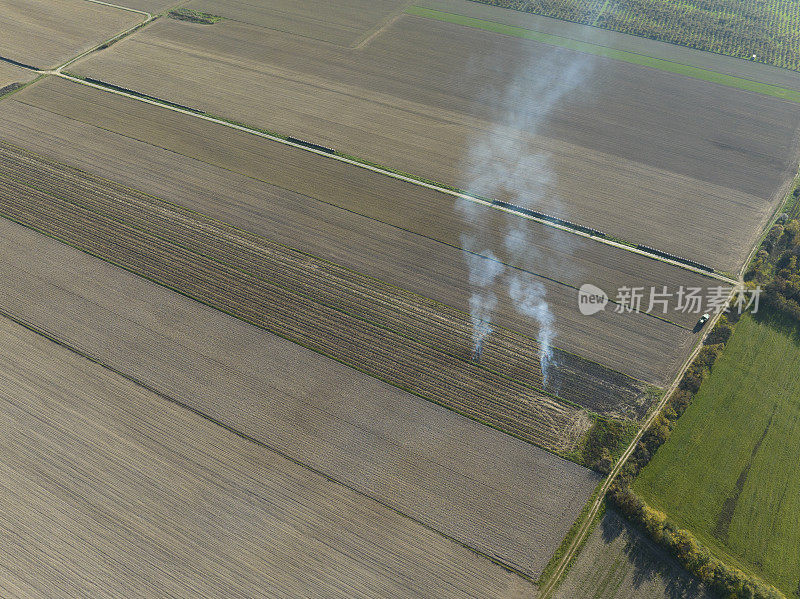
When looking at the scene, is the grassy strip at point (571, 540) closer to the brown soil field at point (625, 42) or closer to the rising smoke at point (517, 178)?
the rising smoke at point (517, 178)

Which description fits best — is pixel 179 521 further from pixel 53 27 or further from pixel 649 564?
pixel 53 27

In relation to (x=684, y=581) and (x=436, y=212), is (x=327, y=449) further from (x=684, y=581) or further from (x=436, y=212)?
(x=436, y=212)

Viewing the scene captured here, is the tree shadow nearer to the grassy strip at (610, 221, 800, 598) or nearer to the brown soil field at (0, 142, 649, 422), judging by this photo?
the grassy strip at (610, 221, 800, 598)

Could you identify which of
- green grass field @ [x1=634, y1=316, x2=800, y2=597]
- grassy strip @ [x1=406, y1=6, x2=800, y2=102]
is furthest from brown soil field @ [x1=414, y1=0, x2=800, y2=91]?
green grass field @ [x1=634, y1=316, x2=800, y2=597]

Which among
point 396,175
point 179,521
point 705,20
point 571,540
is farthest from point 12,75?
point 705,20

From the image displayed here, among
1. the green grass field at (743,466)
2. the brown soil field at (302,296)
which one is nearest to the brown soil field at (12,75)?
the brown soil field at (302,296)
